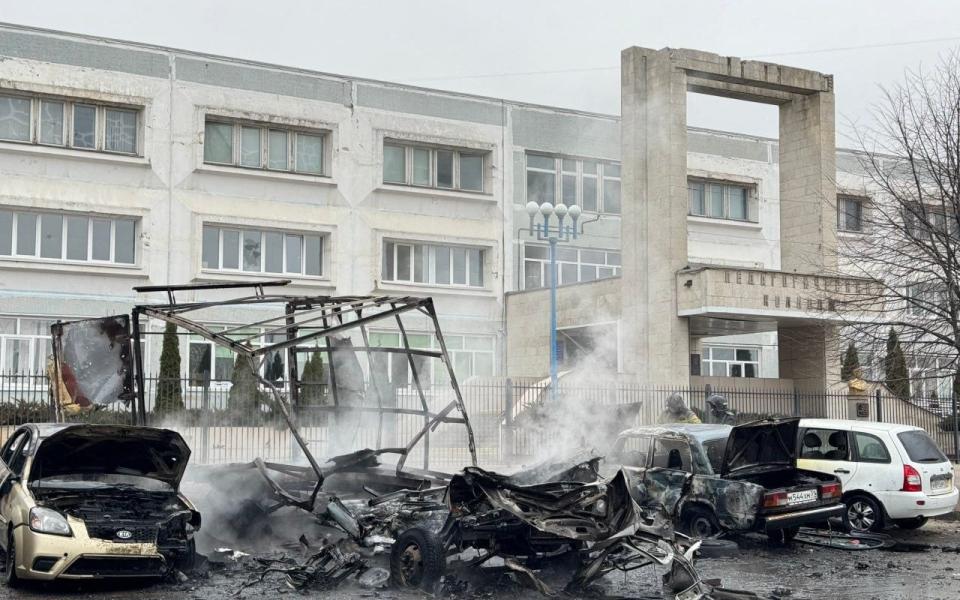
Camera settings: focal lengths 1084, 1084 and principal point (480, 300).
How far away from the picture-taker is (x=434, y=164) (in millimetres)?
36219

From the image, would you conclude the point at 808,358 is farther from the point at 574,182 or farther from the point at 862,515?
the point at 862,515

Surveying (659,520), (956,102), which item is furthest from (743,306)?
(659,520)

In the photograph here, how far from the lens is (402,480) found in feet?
42.3

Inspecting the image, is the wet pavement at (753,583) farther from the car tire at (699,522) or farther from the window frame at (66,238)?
the window frame at (66,238)

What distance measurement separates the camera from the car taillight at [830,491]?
1306cm

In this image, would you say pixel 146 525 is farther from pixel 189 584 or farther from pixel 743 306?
pixel 743 306

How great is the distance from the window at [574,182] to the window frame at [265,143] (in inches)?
294

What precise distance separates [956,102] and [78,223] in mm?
23360

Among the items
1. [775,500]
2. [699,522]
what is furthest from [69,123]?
[775,500]

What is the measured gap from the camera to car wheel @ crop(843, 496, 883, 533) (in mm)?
14703

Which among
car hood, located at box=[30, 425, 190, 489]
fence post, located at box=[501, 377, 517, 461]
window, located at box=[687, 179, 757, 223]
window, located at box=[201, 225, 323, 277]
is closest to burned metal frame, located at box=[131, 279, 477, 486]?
car hood, located at box=[30, 425, 190, 489]

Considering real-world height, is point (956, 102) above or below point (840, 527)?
above

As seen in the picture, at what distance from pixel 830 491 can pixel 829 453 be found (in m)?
2.17

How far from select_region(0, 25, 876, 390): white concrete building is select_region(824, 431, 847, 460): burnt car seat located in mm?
13936
